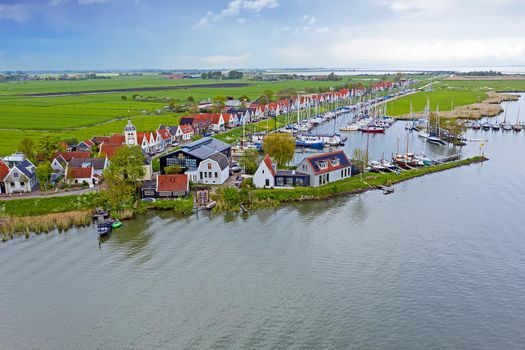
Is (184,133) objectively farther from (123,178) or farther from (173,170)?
(123,178)

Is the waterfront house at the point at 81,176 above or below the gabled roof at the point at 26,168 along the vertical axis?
below

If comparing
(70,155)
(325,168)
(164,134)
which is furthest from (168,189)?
(164,134)

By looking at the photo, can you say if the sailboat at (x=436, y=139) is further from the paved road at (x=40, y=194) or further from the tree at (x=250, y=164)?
the paved road at (x=40, y=194)

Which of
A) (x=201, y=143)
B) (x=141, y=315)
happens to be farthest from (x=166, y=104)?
(x=141, y=315)

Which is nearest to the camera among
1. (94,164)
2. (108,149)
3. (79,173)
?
(79,173)

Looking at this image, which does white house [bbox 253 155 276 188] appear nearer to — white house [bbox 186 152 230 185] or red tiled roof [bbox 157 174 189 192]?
white house [bbox 186 152 230 185]

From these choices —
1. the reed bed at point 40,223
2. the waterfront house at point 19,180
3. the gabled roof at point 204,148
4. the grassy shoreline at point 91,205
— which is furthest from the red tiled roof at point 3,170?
the gabled roof at point 204,148

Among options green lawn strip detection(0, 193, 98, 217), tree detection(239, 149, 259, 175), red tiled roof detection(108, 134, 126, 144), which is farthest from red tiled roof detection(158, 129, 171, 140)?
green lawn strip detection(0, 193, 98, 217)

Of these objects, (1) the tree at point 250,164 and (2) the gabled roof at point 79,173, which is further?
(1) the tree at point 250,164
